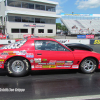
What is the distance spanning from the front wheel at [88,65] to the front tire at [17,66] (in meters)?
2.19

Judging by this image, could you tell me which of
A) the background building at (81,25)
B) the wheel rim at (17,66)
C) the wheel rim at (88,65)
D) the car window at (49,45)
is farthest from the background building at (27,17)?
the wheel rim at (17,66)

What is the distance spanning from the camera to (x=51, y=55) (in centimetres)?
471

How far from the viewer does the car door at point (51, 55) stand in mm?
4664

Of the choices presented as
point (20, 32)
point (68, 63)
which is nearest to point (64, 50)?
point (68, 63)

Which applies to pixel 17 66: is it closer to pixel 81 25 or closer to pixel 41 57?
pixel 41 57

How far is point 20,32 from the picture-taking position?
3156 centimetres

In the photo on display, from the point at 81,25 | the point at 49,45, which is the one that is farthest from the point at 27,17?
the point at 49,45

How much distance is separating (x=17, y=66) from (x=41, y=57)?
958 mm

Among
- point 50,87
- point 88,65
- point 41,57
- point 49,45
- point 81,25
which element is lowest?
point 50,87

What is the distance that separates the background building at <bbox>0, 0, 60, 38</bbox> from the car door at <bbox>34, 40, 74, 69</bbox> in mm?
24687

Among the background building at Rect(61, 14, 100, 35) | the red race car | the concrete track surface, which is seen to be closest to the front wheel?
the red race car

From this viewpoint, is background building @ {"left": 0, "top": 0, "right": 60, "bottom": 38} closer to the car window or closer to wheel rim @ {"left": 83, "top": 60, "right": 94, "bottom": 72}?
the car window

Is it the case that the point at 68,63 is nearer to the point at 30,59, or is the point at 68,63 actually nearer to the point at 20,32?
the point at 30,59

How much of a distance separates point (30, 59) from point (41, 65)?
0.47 metres
